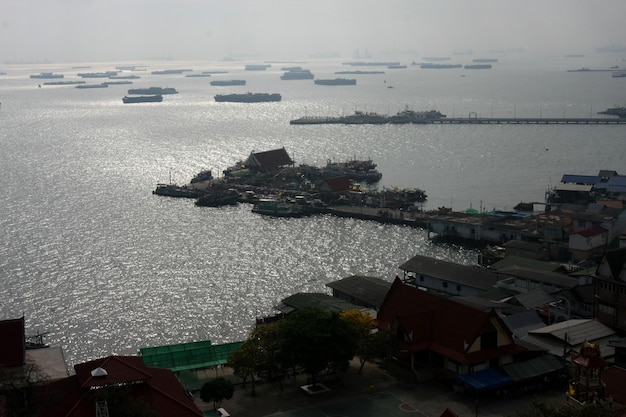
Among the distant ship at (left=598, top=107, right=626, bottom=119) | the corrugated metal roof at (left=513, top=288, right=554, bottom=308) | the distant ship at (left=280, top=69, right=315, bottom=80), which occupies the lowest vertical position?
the corrugated metal roof at (left=513, top=288, right=554, bottom=308)

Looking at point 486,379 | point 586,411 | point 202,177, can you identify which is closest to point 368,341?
point 486,379

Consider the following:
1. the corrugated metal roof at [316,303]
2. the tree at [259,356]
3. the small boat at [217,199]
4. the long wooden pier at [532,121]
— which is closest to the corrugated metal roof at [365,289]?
the corrugated metal roof at [316,303]

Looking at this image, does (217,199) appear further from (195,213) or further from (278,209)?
(278,209)

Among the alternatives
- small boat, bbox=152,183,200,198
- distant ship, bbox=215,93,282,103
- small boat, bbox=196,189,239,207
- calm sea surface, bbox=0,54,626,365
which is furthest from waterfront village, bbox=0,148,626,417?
distant ship, bbox=215,93,282,103

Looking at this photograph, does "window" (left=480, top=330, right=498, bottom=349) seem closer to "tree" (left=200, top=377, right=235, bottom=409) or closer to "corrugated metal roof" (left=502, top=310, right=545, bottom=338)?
"corrugated metal roof" (left=502, top=310, right=545, bottom=338)

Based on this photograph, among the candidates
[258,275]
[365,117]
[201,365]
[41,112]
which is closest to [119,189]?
[258,275]

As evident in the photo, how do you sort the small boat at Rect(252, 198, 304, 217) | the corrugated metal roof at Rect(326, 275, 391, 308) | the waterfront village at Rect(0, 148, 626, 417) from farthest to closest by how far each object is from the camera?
1. the small boat at Rect(252, 198, 304, 217)
2. the corrugated metal roof at Rect(326, 275, 391, 308)
3. the waterfront village at Rect(0, 148, 626, 417)

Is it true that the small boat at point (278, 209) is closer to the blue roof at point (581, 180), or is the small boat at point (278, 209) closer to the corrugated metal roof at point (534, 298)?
the blue roof at point (581, 180)

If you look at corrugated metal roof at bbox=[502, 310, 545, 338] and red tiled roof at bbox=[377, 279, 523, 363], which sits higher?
red tiled roof at bbox=[377, 279, 523, 363]
